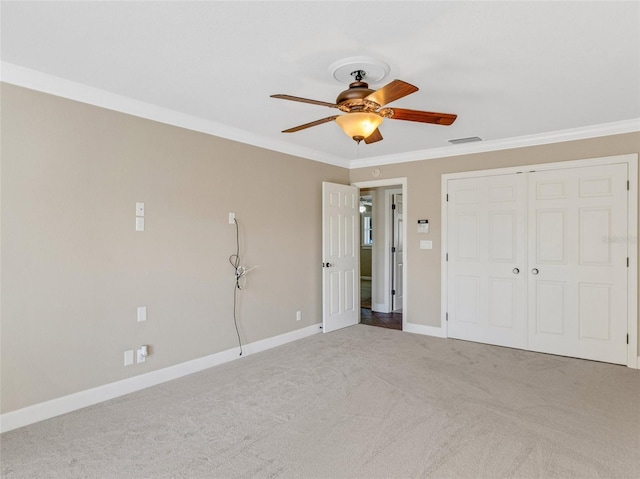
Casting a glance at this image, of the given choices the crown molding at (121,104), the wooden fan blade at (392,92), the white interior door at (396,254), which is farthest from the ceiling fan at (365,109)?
the white interior door at (396,254)

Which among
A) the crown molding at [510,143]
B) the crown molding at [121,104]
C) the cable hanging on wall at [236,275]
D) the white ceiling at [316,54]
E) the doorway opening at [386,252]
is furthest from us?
the doorway opening at [386,252]

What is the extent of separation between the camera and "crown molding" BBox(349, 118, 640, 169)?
393 centimetres

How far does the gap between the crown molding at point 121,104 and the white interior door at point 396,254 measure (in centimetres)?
264

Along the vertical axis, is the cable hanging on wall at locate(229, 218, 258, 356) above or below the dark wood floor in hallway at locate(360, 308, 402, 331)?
above


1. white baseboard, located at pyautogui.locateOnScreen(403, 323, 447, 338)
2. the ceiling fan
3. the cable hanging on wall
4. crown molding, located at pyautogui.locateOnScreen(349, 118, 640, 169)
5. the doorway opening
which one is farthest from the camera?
the doorway opening

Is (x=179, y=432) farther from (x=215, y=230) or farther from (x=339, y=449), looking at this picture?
(x=215, y=230)

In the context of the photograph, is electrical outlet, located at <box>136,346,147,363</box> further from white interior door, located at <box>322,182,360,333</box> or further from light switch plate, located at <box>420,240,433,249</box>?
light switch plate, located at <box>420,240,433,249</box>

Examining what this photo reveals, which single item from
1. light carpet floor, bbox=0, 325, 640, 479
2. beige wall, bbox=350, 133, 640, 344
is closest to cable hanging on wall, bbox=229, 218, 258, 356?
light carpet floor, bbox=0, 325, 640, 479

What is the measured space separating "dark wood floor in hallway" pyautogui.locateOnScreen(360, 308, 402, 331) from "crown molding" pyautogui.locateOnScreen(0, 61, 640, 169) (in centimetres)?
242

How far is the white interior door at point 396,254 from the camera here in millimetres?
6727

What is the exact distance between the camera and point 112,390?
10.4ft

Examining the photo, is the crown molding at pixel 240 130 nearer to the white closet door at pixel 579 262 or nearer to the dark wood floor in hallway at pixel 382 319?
the white closet door at pixel 579 262

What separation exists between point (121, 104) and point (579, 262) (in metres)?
4.79

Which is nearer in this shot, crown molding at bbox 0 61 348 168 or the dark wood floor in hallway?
crown molding at bbox 0 61 348 168
